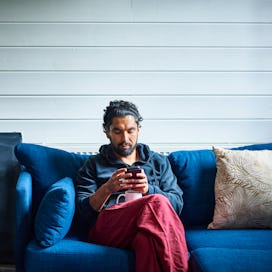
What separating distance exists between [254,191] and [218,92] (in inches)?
30.0

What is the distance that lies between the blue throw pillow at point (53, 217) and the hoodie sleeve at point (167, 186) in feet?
1.38

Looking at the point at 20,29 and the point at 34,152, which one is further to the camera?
the point at 20,29

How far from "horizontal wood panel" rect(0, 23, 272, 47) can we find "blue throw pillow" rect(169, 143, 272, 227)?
76 cm

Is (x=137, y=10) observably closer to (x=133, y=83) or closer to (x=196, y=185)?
(x=133, y=83)

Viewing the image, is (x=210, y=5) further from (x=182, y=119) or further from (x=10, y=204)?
(x=10, y=204)

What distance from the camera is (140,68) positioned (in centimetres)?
266

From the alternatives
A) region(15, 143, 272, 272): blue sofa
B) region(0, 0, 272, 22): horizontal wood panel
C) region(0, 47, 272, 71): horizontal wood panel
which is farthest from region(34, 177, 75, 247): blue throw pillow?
region(0, 0, 272, 22): horizontal wood panel

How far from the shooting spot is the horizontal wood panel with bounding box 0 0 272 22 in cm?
258

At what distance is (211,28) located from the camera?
105 inches

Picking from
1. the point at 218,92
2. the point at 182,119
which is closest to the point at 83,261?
the point at 182,119

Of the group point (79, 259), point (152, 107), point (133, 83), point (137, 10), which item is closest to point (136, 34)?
point (137, 10)

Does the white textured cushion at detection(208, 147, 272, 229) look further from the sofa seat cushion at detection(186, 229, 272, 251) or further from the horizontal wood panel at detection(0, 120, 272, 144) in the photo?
the horizontal wood panel at detection(0, 120, 272, 144)

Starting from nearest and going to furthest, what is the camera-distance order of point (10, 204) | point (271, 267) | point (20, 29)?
point (271, 267) → point (10, 204) → point (20, 29)

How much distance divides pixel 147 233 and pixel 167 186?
508 mm
